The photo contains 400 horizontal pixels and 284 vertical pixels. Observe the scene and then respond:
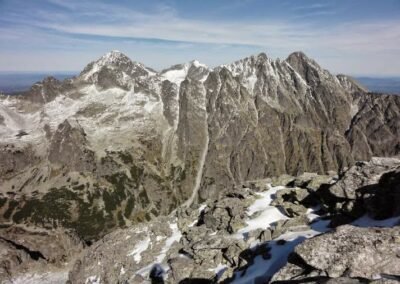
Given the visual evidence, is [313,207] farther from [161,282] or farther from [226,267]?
[161,282]

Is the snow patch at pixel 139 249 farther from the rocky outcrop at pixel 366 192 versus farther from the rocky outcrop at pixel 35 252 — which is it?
the rocky outcrop at pixel 35 252

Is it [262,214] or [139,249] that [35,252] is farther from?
[262,214]

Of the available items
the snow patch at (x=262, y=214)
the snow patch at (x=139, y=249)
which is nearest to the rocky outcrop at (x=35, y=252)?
the snow patch at (x=139, y=249)

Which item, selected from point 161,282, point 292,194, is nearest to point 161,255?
point 161,282

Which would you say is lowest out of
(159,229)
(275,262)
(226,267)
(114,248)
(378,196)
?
(114,248)

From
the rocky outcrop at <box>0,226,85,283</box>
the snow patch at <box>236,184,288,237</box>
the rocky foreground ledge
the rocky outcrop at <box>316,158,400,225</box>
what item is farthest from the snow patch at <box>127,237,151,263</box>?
the rocky outcrop at <box>0,226,85,283</box>

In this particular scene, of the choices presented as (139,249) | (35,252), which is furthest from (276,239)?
(35,252)
